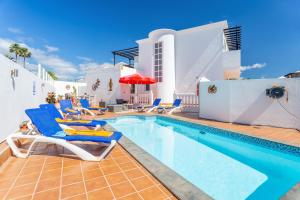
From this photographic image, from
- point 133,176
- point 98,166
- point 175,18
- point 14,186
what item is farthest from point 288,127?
point 175,18

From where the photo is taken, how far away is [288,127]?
650cm

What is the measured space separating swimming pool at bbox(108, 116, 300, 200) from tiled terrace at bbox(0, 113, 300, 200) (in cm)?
116

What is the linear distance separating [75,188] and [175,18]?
69.1ft

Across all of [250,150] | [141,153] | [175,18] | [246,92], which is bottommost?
[250,150]

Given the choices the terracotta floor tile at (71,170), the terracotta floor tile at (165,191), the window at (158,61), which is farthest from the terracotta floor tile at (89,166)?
the window at (158,61)

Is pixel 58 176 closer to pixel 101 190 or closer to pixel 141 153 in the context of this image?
pixel 101 190

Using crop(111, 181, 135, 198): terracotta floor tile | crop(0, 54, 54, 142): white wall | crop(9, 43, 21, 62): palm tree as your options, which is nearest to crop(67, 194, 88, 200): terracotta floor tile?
crop(111, 181, 135, 198): terracotta floor tile

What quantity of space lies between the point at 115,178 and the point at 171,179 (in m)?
0.96

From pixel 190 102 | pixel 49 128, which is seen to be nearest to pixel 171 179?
pixel 49 128

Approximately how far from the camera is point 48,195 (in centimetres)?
223

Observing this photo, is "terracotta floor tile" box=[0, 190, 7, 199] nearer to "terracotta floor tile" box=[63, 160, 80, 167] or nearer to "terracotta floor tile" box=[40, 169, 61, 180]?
"terracotta floor tile" box=[40, 169, 61, 180]

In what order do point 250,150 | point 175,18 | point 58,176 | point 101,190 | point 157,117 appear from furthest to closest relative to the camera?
point 175,18 < point 157,117 < point 250,150 < point 58,176 < point 101,190

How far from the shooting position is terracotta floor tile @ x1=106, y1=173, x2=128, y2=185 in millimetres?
2604

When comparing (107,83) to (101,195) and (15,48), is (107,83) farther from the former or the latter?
(15,48)
